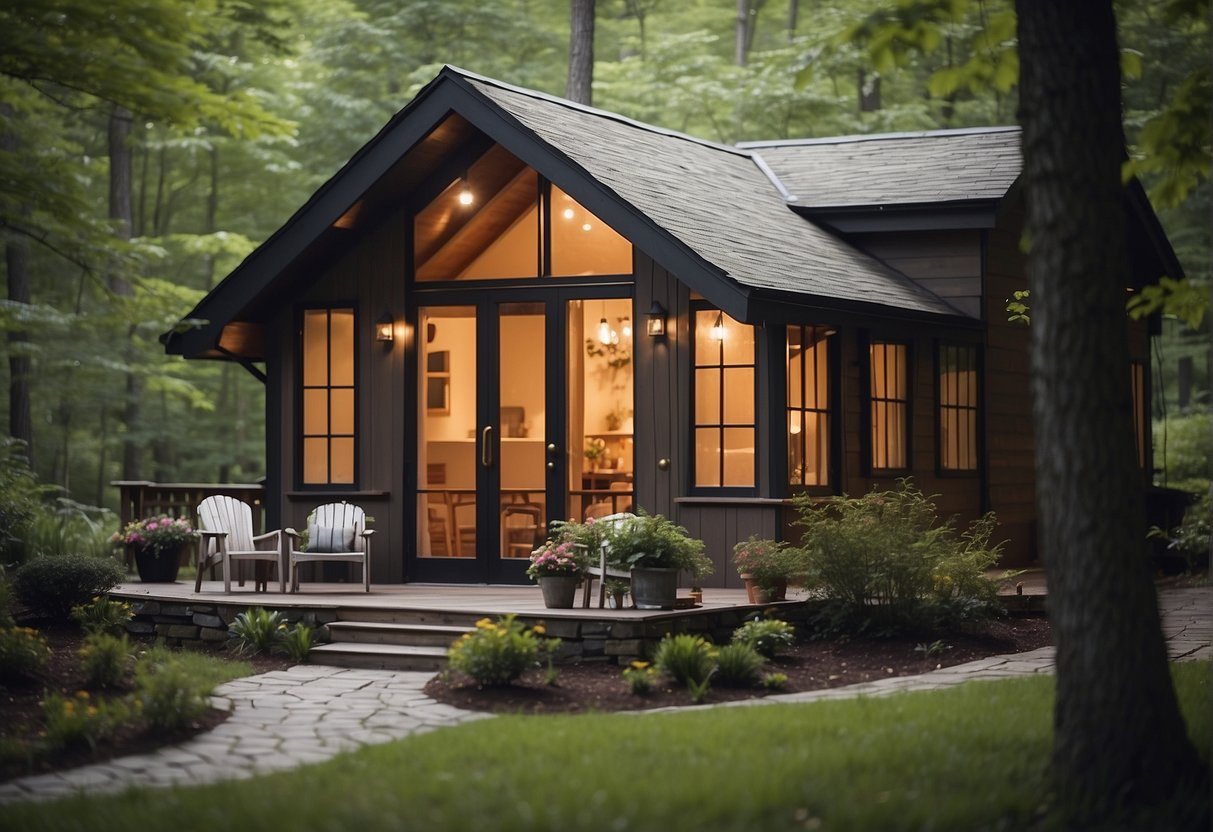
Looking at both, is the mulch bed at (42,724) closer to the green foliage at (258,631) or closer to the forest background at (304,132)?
the green foliage at (258,631)

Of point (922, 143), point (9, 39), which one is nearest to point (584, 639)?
point (9, 39)

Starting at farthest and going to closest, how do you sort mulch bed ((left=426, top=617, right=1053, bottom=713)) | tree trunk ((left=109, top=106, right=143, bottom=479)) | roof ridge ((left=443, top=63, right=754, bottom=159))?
1. tree trunk ((left=109, top=106, right=143, bottom=479))
2. roof ridge ((left=443, top=63, right=754, bottom=159))
3. mulch bed ((left=426, top=617, right=1053, bottom=713))

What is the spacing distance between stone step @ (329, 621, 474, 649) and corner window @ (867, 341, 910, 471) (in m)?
4.64

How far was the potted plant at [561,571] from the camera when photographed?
32.3 feet

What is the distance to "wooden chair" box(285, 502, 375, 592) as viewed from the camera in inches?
446

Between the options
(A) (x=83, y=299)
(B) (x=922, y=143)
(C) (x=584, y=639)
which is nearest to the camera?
(C) (x=584, y=639)

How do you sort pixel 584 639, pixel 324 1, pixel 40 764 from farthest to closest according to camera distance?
pixel 324 1 → pixel 584 639 → pixel 40 764

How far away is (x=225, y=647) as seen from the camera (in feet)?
33.9

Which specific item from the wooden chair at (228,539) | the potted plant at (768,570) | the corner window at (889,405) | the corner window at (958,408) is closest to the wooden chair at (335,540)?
the wooden chair at (228,539)

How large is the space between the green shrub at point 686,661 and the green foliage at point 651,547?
52.6 inches

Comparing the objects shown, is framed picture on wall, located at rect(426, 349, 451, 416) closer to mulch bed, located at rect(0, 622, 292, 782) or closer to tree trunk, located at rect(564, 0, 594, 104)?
mulch bed, located at rect(0, 622, 292, 782)

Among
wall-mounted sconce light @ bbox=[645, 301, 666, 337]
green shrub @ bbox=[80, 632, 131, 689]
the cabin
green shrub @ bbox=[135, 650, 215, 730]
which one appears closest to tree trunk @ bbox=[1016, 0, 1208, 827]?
green shrub @ bbox=[135, 650, 215, 730]

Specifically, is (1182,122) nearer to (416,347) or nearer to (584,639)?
(584,639)

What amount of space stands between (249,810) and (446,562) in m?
7.64
